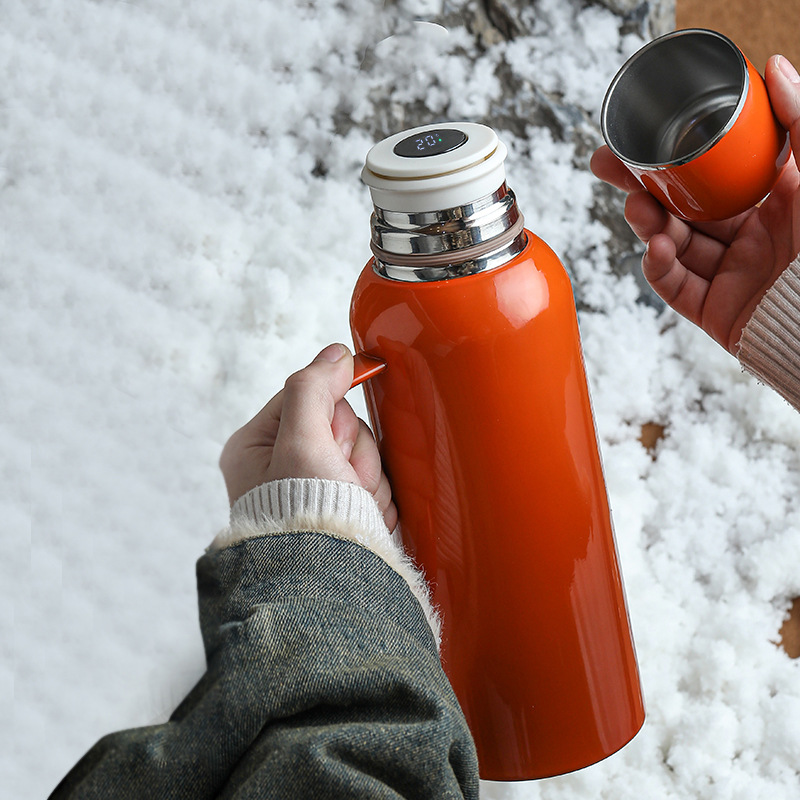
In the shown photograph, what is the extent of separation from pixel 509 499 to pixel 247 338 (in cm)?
62

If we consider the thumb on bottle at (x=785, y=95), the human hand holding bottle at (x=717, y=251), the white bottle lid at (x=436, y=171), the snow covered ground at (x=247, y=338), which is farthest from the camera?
the snow covered ground at (x=247, y=338)

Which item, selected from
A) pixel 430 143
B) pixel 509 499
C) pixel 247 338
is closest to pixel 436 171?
pixel 430 143

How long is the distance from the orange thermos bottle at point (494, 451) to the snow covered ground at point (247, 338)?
306mm

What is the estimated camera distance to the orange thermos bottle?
0.66 metres

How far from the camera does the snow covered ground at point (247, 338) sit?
1014 mm

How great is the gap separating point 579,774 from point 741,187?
2.28 feet

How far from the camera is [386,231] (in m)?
0.68

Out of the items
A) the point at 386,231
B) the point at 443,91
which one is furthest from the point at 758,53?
the point at 386,231

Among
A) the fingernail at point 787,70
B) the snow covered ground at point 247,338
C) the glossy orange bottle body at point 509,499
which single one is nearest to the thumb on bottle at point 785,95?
the fingernail at point 787,70

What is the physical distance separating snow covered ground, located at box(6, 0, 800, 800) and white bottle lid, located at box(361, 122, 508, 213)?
499 millimetres

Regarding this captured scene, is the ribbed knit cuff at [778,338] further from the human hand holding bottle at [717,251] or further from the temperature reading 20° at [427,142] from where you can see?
the temperature reading 20° at [427,142]

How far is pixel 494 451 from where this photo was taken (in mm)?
700

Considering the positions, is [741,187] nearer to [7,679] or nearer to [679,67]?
[679,67]

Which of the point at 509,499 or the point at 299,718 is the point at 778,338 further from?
the point at 299,718
